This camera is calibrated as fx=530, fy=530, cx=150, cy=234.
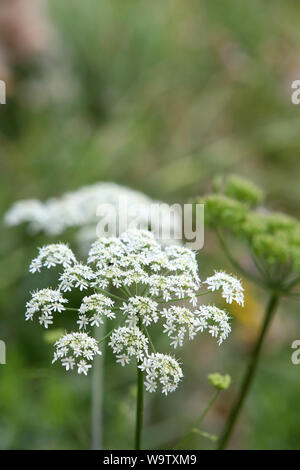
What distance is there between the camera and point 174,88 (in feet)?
10.7

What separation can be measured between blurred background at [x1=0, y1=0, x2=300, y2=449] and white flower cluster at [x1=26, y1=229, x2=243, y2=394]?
748 mm

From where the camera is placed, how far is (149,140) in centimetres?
302

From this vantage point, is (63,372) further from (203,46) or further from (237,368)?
(203,46)

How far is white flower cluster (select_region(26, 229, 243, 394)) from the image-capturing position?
2.56 ft

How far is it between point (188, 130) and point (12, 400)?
6.72ft

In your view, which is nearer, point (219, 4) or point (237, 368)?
point (237, 368)

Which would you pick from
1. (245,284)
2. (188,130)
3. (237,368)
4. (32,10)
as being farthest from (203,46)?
(237,368)

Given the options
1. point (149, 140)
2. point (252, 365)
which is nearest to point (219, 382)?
point (252, 365)

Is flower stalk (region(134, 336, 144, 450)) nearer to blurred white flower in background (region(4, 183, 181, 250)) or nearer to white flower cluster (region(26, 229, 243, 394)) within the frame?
white flower cluster (region(26, 229, 243, 394))

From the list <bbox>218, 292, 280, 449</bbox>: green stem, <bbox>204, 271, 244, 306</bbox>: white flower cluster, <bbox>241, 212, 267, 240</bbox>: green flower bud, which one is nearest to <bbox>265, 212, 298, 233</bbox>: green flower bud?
<bbox>241, 212, 267, 240</bbox>: green flower bud

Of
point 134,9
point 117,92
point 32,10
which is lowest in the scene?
point 117,92

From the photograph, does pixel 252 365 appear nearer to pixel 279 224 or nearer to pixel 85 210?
pixel 279 224

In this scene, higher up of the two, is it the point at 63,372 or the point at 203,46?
the point at 203,46

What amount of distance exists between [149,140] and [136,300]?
91.0 inches
